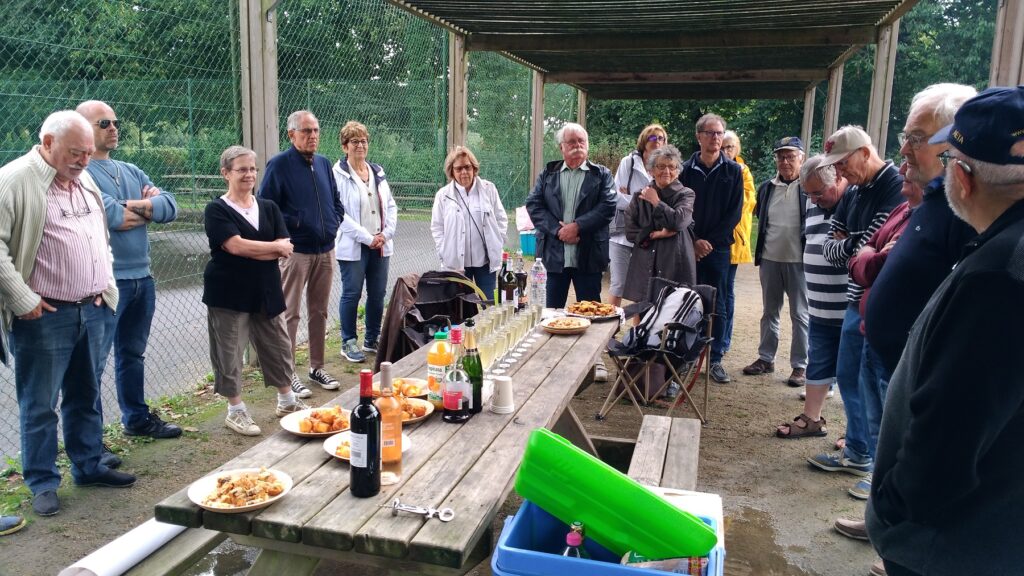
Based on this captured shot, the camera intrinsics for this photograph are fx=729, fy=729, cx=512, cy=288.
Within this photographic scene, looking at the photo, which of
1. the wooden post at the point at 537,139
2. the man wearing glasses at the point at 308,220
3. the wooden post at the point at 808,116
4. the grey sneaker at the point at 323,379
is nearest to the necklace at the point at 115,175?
the man wearing glasses at the point at 308,220

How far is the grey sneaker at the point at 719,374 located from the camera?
5.77 m

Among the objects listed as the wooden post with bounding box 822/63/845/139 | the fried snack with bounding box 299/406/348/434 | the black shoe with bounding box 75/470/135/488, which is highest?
the wooden post with bounding box 822/63/845/139

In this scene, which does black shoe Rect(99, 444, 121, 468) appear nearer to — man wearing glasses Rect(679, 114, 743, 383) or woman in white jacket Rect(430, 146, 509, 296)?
woman in white jacket Rect(430, 146, 509, 296)

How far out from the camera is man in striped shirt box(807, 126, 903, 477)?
357 centimetres

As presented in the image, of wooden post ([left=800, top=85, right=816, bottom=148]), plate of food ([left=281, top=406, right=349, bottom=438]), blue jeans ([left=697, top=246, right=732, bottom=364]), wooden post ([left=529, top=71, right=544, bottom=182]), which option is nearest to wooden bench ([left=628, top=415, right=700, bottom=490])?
plate of food ([left=281, top=406, right=349, bottom=438])

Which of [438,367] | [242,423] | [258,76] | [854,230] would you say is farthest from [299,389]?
[854,230]

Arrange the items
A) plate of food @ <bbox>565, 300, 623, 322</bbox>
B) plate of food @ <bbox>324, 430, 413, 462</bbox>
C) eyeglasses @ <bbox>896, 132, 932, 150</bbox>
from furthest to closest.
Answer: plate of food @ <bbox>565, 300, 623, 322</bbox> < eyeglasses @ <bbox>896, 132, 932, 150</bbox> < plate of food @ <bbox>324, 430, 413, 462</bbox>

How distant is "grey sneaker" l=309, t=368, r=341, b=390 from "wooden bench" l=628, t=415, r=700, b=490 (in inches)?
103

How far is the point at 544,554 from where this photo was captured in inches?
64.7

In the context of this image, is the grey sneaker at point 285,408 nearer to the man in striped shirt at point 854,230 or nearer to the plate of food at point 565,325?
the plate of food at point 565,325

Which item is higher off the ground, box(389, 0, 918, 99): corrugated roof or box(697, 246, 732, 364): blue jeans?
box(389, 0, 918, 99): corrugated roof

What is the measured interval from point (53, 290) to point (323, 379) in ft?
7.37

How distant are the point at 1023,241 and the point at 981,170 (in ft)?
0.73

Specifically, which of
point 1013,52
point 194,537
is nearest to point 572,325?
point 194,537
